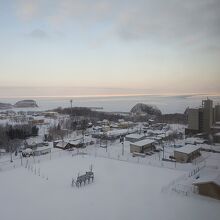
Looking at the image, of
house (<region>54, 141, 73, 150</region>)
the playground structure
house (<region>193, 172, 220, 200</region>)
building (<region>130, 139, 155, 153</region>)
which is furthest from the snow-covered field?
house (<region>54, 141, 73, 150</region>)

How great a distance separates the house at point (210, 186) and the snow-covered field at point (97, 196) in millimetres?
207

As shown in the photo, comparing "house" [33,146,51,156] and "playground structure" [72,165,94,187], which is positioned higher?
"playground structure" [72,165,94,187]

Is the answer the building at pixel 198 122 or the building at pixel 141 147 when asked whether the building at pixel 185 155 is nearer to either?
the building at pixel 141 147

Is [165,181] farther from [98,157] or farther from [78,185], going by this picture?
[98,157]

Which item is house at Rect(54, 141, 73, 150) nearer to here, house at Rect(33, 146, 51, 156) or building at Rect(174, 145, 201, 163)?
house at Rect(33, 146, 51, 156)

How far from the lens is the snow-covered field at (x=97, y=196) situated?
7.52 ft

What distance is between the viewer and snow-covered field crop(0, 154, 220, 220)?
7.52 ft

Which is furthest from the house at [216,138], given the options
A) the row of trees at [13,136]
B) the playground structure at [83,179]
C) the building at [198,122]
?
the row of trees at [13,136]

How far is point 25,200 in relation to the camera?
2.85 m

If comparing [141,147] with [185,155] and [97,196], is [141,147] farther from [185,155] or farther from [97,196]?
[97,196]

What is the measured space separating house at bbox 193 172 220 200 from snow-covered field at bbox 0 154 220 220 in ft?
0.68

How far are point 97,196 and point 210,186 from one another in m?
1.29

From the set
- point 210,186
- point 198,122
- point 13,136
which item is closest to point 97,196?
point 210,186

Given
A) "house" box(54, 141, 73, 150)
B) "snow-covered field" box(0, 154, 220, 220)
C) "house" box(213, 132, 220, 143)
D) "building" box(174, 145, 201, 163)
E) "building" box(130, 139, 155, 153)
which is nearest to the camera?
"snow-covered field" box(0, 154, 220, 220)
